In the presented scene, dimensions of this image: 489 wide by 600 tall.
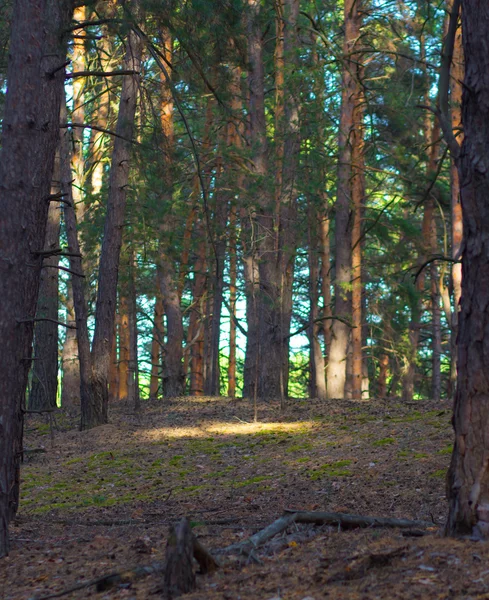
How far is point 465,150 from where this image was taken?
456cm

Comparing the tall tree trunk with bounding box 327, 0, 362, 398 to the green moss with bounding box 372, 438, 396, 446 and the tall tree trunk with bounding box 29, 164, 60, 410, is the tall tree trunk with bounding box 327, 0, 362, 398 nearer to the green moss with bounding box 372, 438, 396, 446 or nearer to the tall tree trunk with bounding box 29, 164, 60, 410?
the green moss with bounding box 372, 438, 396, 446

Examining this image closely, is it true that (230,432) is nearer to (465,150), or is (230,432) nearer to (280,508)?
(280,508)

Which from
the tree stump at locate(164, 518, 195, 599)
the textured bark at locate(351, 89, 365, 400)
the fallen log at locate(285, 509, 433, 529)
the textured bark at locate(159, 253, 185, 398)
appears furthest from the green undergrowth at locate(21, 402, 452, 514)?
the textured bark at locate(159, 253, 185, 398)

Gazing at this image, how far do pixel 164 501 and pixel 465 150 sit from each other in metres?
5.36

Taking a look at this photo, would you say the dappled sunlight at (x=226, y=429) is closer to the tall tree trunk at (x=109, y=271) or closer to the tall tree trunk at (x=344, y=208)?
the tall tree trunk at (x=109, y=271)

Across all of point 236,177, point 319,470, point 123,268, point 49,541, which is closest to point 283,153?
point 236,177

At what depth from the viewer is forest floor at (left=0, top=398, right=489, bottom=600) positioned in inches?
162

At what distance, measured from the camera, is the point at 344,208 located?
55.4 ft

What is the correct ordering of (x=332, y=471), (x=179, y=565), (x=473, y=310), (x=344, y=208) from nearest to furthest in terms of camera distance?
(x=179, y=565), (x=473, y=310), (x=332, y=471), (x=344, y=208)

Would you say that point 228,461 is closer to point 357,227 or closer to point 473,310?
point 473,310

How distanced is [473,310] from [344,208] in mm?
12747

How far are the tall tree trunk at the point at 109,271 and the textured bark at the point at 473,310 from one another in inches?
375

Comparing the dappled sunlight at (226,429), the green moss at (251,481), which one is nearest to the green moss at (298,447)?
the dappled sunlight at (226,429)

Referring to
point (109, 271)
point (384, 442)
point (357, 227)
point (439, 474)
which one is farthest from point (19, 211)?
point (357, 227)
